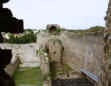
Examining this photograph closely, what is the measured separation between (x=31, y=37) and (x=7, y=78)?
1492 inches

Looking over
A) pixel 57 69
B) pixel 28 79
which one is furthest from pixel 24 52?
pixel 28 79

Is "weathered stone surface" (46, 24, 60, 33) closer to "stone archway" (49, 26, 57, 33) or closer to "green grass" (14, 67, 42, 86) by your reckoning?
"stone archway" (49, 26, 57, 33)

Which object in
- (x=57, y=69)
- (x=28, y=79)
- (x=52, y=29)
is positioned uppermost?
(x=52, y=29)

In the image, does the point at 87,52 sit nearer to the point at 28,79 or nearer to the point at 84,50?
the point at 84,50

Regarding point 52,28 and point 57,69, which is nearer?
point 57,69

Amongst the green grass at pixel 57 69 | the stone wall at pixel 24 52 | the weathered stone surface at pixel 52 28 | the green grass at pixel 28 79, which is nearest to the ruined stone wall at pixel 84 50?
the green grass at pixel 57 69

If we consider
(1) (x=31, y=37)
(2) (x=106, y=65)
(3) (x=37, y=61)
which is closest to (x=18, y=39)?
(1) (x=31, y=37)

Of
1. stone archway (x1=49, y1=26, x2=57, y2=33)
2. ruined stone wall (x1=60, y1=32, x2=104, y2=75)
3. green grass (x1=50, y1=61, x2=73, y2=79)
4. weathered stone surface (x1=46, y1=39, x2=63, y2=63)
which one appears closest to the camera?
ruined stone wall (x1=60, y1=32, x2=104, y2=75)

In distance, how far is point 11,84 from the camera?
5.39 ft

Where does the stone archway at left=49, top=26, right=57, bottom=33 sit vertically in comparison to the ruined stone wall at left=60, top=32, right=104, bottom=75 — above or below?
above

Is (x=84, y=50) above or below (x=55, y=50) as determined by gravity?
above

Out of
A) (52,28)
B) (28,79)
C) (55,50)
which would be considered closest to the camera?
(28,79)

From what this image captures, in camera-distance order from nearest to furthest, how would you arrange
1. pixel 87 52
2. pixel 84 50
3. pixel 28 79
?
pixel 28 79 < pixel 87 52 < pixel 84 50

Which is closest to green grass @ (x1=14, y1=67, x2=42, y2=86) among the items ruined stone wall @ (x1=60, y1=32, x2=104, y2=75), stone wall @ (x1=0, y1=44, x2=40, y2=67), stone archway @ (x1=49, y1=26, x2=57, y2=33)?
ruined stone wall @ (x1=60, y1=32, x2=104, y2=75)
